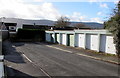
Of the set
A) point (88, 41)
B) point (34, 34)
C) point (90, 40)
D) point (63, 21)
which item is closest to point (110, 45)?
point (90, 40)

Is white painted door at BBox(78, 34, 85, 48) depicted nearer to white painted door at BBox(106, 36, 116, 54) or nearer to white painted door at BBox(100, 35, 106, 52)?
white painted door at BBox(100, 35, 106, 52)

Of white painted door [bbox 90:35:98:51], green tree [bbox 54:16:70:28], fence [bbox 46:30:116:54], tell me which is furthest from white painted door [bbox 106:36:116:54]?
green tree [bbox 54:16:70:28]

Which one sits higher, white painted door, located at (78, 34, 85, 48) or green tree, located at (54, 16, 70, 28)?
green tree, located at (54, 16, 70, 28)

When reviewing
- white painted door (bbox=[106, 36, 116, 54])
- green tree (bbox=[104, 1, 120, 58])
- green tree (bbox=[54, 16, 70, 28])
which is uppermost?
green tree (bbox=[54, 16, 70, 28])

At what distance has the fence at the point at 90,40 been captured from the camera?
56.1ft

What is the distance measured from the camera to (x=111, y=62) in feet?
44.0

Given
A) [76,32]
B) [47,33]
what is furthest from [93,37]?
[47,33]

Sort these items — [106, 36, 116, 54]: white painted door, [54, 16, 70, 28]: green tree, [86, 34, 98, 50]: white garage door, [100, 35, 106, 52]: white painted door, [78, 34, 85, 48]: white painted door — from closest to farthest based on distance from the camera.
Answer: [106, 36, 116, 54]: white painted door → [100, 35, 106, 52]: white painted door → [86, 34, 98, 50]: white garage door → [78, 34, 85, 48]: white painted door → [54, 16, 70, 28]: green tree

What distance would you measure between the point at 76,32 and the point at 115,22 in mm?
9603

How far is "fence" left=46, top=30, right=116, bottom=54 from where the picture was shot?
56.1 ft

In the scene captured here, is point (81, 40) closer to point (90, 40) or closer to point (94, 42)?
point (90, 40)

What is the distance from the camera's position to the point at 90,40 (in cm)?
2056

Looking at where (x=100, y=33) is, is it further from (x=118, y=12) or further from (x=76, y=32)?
(x=76, y=32)

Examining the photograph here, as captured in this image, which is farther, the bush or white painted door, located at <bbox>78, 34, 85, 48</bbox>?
the bush
